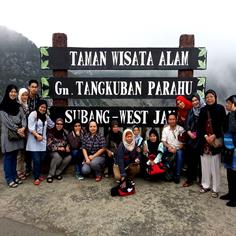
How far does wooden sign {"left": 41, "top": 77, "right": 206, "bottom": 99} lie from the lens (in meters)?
7.12

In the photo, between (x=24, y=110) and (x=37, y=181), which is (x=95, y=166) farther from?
(x=24, y=110)

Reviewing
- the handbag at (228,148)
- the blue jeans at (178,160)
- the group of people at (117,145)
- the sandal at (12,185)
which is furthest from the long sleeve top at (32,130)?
the handbag at (228,148)

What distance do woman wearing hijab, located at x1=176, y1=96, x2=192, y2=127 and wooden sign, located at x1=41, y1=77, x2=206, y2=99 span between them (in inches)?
28.8

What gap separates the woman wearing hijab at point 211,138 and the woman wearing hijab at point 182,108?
2.29 ft

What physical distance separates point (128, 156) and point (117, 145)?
588 mm

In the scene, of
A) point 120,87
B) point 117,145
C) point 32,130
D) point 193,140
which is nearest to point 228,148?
point 193,140

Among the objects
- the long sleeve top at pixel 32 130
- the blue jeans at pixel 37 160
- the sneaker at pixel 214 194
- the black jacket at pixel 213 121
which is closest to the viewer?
the black jacket at pixel 213 121

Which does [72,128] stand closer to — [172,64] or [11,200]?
[11,200]

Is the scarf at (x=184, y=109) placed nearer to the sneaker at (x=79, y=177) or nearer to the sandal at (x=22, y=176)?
the sneaker at (x=79, y=177)

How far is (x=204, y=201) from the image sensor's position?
5.45m

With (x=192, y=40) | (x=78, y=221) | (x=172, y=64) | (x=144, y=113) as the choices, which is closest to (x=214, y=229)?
(x=78, y=221)

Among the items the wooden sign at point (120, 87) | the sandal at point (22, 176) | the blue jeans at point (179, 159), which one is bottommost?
the sandal at point (22, 176)

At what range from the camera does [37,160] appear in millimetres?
6113

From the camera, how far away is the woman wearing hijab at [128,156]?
5.89m
